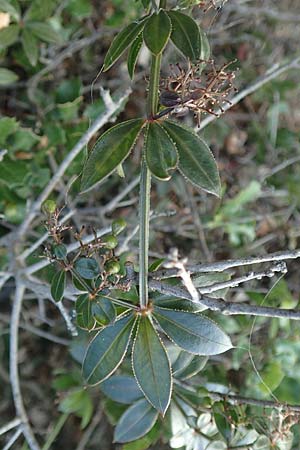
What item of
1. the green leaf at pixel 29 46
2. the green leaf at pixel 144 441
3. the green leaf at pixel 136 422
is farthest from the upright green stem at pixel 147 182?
the green leaf at pixel 29 46

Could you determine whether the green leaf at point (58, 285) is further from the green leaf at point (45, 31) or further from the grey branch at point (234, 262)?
the green leaf at point (45, 31)

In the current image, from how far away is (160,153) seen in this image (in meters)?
0.80

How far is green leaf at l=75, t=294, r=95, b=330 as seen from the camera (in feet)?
3.17

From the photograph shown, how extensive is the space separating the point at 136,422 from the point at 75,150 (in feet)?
2.06

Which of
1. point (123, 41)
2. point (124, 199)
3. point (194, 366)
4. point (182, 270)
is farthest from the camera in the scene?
point (124, 199)

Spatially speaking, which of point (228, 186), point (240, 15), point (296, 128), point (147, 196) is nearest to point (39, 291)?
point (147, 196)

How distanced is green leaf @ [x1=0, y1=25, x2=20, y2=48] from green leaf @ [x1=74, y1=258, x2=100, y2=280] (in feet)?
2.81

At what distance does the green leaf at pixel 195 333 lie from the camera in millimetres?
946

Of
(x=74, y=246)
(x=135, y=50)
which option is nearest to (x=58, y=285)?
(x=74, y=246)

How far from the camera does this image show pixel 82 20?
1.89 metres

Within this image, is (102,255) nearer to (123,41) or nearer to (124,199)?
(123,41)

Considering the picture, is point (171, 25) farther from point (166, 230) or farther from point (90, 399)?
point (90, 399)

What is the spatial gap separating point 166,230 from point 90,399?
55 cm

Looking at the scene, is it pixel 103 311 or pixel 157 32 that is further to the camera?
pixel 103 311
